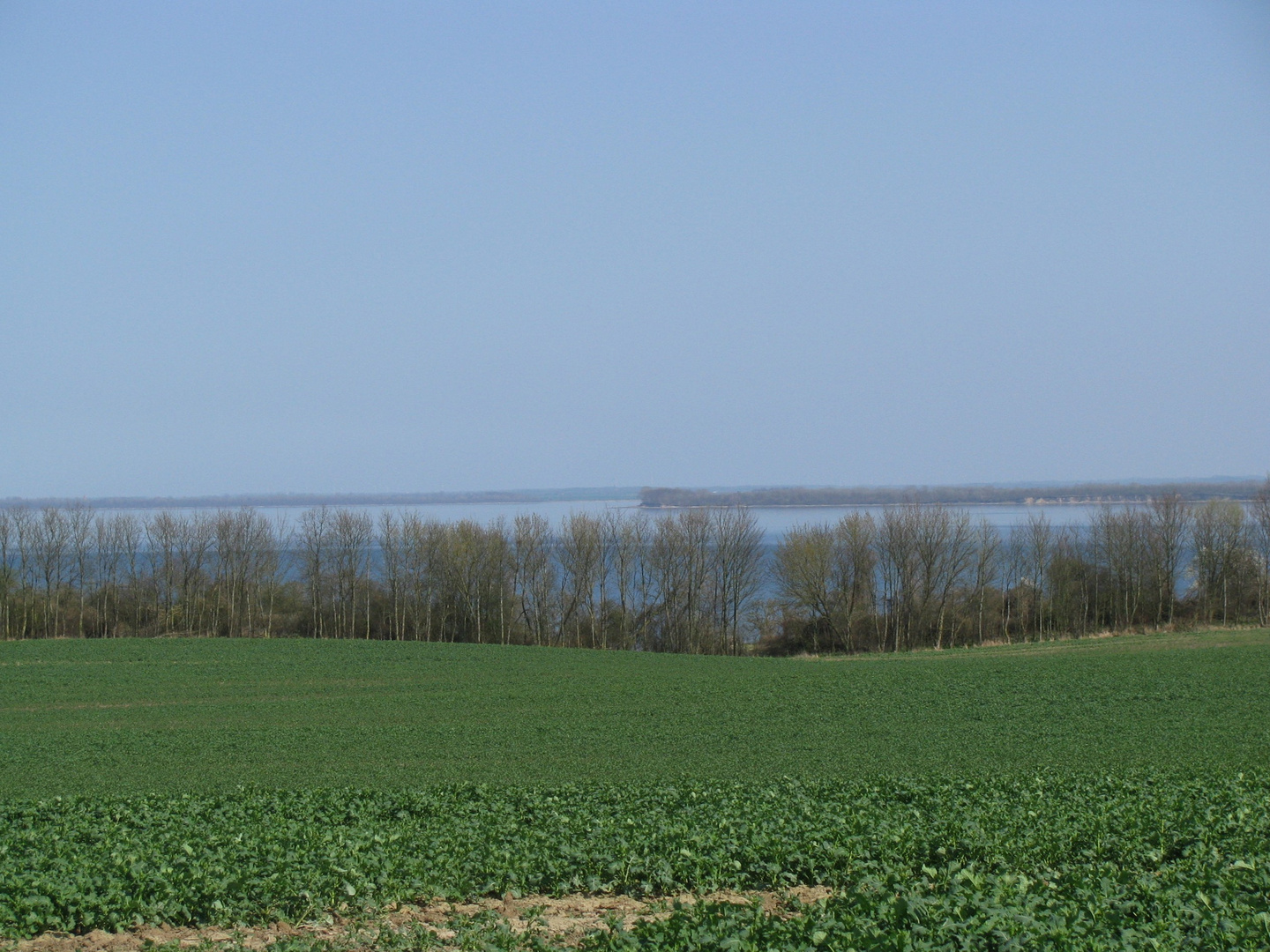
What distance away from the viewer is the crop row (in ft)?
23.4

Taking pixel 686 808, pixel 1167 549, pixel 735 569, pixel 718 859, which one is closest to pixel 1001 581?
pixel 1167 549

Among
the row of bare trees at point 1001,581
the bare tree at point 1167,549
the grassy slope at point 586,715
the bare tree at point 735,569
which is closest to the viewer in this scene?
the grassy slope at point 586,715

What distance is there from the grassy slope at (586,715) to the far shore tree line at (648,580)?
19.6 metres

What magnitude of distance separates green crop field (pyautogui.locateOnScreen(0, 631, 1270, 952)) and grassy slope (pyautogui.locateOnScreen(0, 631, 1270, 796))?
21cm

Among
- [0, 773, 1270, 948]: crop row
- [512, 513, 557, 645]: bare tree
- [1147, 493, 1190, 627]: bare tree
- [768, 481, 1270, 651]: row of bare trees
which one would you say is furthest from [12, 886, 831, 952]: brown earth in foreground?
[1147, 493, 1190, 627]: bare tree

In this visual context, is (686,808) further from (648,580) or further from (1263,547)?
(1263,547)

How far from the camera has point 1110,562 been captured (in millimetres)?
74125

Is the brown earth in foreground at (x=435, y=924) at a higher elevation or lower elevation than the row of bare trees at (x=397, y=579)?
higher

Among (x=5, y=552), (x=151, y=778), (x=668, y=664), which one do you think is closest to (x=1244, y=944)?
(x=151, y=778)

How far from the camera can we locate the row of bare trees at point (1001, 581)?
70.3 m

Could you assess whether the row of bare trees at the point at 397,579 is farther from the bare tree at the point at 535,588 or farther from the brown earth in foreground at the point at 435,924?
the brown earth in foreground at the point at 435,924

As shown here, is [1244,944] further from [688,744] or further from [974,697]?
[974,697]

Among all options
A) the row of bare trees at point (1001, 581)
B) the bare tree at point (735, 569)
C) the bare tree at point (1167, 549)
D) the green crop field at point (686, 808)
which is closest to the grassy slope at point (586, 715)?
the green crop field at point (686, 808)

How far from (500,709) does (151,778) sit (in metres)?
13.5
